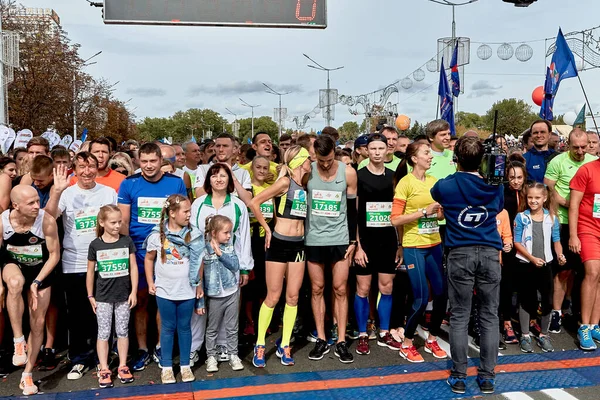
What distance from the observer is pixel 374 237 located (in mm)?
5355

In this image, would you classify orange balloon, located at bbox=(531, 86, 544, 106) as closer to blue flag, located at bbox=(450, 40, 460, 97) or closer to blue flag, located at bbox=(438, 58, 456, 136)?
blue flag, located at bbox=(450, 40, 460, 97)

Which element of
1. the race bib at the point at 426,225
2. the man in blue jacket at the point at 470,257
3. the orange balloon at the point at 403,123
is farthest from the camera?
the orange balloon at the point at 403,123

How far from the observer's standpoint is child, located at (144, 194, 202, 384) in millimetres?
4602

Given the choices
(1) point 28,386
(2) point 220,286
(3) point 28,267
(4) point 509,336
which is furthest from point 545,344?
(3) point 28,267

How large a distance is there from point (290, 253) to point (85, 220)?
1774 mm

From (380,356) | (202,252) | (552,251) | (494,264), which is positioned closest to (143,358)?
(202,252)

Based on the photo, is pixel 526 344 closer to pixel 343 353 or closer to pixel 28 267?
Answer: pixel 343 353

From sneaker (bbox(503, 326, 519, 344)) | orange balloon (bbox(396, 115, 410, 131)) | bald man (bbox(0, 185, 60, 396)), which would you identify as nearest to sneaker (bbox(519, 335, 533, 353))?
sneaker (bbox(503, 326, 519, 344))

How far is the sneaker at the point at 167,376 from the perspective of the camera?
459cm

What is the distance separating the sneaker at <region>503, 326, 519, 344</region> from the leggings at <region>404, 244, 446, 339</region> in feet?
3.15

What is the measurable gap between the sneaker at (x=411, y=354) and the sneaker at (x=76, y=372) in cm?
279

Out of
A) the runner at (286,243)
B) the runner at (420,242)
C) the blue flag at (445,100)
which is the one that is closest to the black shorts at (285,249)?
the runner at (286,243)

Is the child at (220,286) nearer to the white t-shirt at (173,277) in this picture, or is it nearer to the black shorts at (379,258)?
the white t-shirt at (173,277)

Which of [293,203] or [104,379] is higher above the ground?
[293,203]
